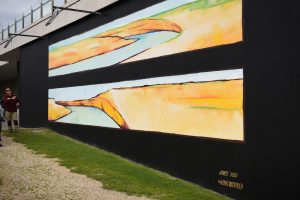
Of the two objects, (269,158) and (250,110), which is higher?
(250,110)

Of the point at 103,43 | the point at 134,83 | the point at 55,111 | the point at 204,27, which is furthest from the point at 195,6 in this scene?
the point at 55,111

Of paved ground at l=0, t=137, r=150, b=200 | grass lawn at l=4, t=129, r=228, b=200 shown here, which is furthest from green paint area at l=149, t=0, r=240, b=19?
paved ground at l=0, t=137, r=150, b=200

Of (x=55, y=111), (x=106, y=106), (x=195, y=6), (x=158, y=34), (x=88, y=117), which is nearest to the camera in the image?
(x=195, y=6)

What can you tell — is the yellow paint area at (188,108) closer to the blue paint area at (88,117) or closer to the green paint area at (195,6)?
the blue paint area at (88,117)

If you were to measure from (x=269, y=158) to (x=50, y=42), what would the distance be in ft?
39.3

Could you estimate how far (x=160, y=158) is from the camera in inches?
404

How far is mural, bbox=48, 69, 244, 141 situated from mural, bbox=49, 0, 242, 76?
2.45ft

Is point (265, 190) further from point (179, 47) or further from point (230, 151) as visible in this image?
point (179, 47)

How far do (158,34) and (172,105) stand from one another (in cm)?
198

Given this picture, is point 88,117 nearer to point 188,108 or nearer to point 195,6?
point 188,108

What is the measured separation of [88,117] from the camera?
→ 13.6 meters

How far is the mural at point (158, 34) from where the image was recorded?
855 cm

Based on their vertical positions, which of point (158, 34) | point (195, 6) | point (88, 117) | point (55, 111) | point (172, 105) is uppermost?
point (195, 6)

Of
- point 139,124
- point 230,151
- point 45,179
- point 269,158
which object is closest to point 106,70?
point 139,124
